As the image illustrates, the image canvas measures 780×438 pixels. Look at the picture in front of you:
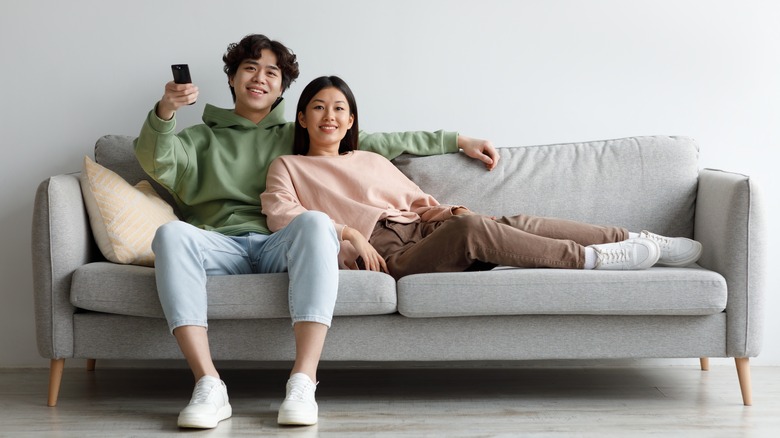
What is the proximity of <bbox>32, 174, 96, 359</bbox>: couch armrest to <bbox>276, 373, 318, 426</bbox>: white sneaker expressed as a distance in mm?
720

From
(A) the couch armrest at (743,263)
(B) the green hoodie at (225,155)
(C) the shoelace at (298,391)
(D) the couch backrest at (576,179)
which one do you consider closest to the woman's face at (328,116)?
(B) the green hoodie at (225,155)

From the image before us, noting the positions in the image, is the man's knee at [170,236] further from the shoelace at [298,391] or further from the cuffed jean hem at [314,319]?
the shoelace at [298,391]

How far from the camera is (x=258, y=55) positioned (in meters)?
2.85

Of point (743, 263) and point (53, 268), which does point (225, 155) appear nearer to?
point (53, 268)

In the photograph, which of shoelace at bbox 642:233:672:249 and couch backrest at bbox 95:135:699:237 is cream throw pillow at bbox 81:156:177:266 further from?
shoelace at bbox 642:233:672:249

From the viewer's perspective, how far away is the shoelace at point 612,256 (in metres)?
2.40

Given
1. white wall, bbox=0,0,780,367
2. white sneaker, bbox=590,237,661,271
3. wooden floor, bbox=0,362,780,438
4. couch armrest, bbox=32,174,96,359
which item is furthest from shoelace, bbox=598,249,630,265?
couch armrest, bbox=32,174,96,359

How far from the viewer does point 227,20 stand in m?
3.14

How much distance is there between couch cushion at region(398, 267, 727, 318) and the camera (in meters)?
2.29

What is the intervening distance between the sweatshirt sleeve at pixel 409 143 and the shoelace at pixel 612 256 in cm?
71

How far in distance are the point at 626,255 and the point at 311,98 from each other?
1099mm

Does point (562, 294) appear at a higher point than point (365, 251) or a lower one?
lower

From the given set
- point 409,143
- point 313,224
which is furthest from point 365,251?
point 409,143

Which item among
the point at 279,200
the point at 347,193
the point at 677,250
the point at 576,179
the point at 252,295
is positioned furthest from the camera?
the point at 576,179
